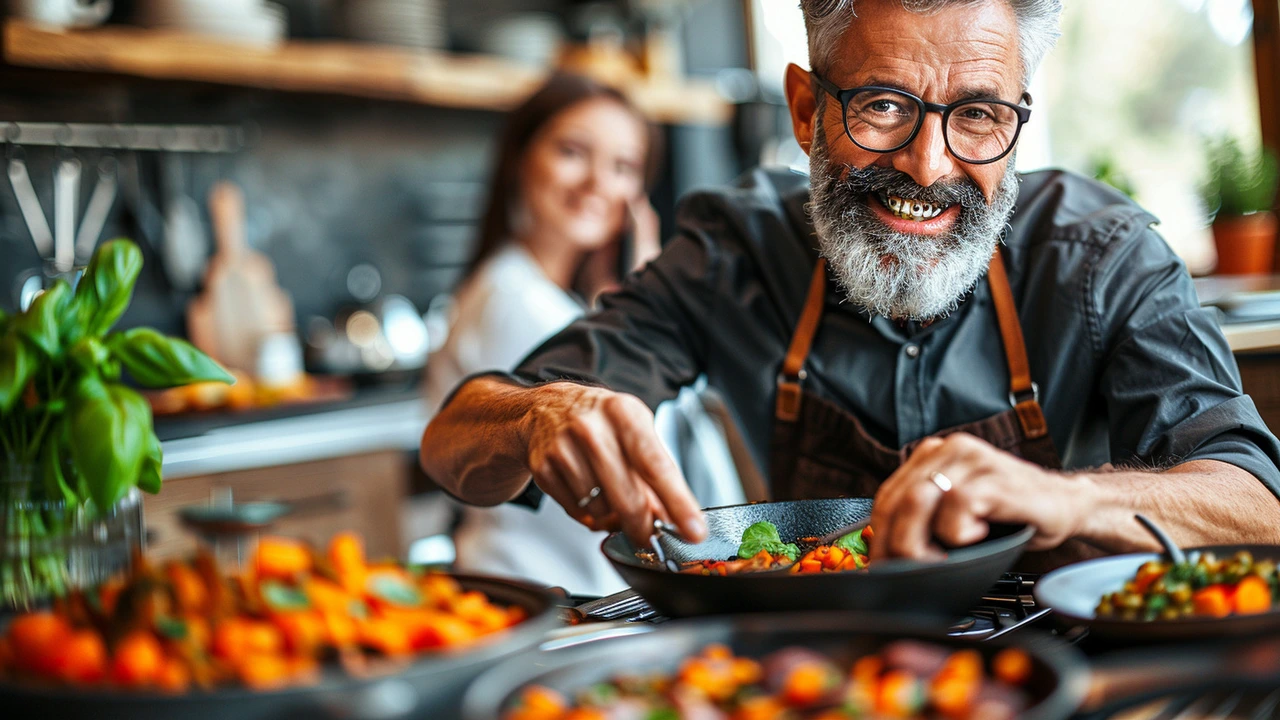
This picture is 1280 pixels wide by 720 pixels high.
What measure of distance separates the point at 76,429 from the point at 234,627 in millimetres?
380

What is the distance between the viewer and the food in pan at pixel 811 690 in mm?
599

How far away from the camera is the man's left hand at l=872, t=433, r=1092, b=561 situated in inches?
35.8

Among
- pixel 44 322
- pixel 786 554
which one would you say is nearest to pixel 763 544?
pixel 786 554

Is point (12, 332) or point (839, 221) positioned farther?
point (839, 221)

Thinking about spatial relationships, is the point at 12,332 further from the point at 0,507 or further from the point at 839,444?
the point at 839,444

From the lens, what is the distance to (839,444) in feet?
5.36

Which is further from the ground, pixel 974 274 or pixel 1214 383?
pixel 974 274

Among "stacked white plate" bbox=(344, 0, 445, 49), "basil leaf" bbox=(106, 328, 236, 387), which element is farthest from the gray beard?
"stacked white plate" bbox=(344, 0, 445, 49)

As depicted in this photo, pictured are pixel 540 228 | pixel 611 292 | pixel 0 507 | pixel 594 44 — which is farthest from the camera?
pixel 594 44

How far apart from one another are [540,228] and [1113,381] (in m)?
2.02

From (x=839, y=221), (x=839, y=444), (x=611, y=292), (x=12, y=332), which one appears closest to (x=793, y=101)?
(x=839, y=221)

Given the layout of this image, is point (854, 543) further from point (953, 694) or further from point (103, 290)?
point (103, 290)

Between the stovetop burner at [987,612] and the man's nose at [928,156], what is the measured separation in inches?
20.4

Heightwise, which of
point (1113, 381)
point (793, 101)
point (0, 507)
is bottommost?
point (1113, 381)
